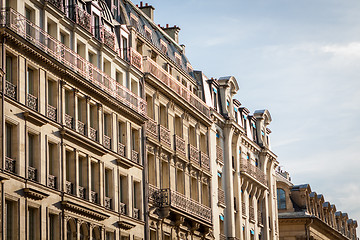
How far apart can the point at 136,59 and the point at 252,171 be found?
22.7 m

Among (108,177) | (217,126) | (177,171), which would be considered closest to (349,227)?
(217,126)

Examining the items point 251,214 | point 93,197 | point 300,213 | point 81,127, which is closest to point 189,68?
point 251,214

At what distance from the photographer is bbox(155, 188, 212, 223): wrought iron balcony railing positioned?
56.7 meters

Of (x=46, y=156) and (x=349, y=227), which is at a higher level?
(x=349, y=227)

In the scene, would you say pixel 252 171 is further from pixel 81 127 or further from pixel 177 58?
pixel 81 127

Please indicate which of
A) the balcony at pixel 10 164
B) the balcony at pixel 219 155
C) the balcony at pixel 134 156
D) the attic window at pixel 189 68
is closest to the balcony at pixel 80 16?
the balcony at pixel 134 156

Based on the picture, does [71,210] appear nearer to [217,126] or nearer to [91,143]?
[91,143]

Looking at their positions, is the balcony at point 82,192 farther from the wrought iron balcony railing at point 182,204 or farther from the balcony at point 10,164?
the wrought iron balcony railing at point 182,204

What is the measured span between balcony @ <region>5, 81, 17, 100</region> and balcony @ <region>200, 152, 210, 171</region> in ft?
81.4

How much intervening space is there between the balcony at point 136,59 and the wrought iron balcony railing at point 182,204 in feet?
23.6

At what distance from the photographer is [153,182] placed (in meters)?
56.9

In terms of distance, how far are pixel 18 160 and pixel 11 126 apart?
147cm

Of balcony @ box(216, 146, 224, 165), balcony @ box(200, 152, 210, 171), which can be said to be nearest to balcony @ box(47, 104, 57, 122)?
balcony @ box(200, 152, 210, 171)

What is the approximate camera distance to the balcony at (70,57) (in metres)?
42.7
